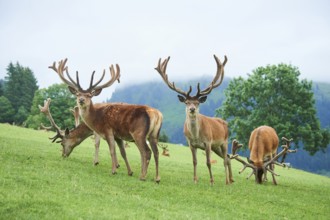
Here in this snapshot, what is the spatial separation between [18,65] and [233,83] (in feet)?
182

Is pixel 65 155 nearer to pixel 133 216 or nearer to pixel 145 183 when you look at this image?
pixel 145 183

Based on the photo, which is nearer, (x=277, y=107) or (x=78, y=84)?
(x=78, y=84)

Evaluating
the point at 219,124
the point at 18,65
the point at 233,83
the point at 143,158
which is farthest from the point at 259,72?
the point at 18,65

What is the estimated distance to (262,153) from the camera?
51.3 feet

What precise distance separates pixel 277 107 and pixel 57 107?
3470 cm

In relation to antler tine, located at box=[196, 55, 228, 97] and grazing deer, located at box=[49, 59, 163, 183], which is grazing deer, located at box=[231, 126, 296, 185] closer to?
antler tine, located at box=[196, 55, 228, 97]

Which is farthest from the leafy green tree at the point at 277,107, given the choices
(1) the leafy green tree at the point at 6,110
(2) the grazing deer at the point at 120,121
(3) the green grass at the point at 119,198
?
(1) the leafy green tree at the point at 6,110

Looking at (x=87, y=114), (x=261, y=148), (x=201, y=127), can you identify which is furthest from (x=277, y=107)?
(x=87, y=114)

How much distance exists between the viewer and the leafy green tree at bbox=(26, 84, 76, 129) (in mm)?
60838

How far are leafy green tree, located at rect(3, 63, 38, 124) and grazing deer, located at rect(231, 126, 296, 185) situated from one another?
65.0 metres

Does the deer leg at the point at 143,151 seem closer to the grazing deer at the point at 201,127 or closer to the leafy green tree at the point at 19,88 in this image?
the grazing deer at the point at 201,127

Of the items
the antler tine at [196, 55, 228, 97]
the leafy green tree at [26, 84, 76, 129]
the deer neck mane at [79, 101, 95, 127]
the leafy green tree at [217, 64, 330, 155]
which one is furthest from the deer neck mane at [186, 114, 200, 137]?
the leafy green tree at [26, 84, 76, 129]

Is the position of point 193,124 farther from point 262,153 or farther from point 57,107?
point 57,107

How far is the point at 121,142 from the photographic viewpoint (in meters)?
13.2
